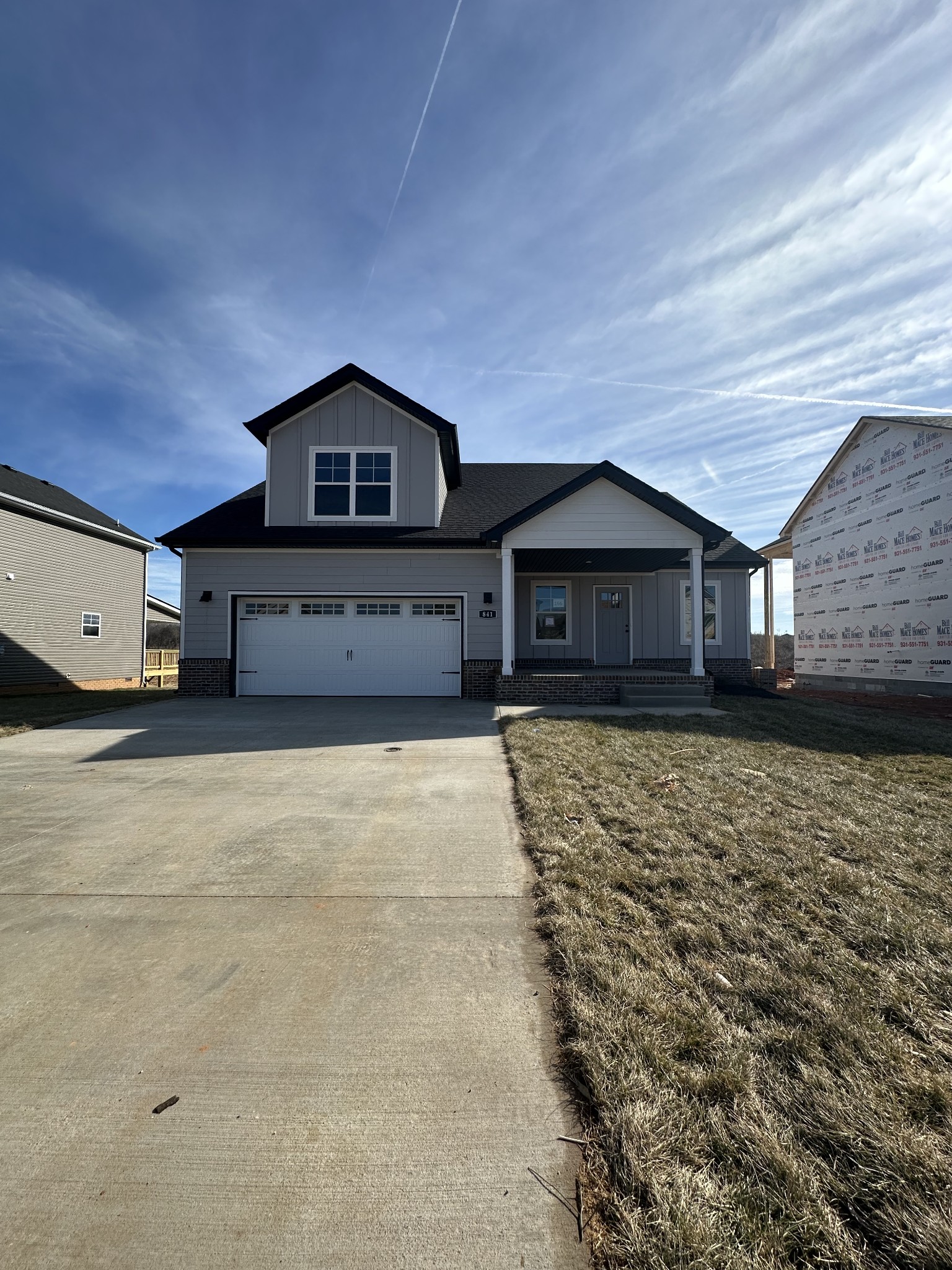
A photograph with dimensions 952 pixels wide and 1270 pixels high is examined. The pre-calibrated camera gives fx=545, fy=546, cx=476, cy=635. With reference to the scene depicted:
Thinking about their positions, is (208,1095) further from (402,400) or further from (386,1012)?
(402,400)

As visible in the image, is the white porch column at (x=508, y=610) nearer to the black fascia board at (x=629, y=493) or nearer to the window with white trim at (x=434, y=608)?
the black fascia board at (x=629, y=493)

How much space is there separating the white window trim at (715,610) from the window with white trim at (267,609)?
10130mm

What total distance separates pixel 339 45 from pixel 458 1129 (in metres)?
11.7

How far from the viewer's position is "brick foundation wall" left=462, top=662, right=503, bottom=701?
12.0 metres

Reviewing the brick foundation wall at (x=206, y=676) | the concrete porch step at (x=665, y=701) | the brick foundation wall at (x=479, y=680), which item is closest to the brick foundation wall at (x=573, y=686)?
the concrete porch step at (x=665, y=701)

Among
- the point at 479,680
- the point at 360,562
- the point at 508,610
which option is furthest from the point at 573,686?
the point at 360,562

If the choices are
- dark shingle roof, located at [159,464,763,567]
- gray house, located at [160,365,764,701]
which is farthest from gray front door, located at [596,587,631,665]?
dark shingle roof, located at [159,464,763,567]

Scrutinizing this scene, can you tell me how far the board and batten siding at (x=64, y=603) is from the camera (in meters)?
15.2

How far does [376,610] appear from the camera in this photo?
1219 cm

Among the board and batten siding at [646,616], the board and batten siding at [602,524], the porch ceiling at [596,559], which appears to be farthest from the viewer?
the board and batten siding at [646,616]

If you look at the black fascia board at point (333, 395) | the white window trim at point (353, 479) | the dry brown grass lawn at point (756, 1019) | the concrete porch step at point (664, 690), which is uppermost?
the black fascia board at point (333, 395)

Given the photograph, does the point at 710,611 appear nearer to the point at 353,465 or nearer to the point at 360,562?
the point at 360,562

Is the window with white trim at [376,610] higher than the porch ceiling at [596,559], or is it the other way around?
the porch ceiling at [596,559]

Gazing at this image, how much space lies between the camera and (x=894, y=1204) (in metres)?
1.33
